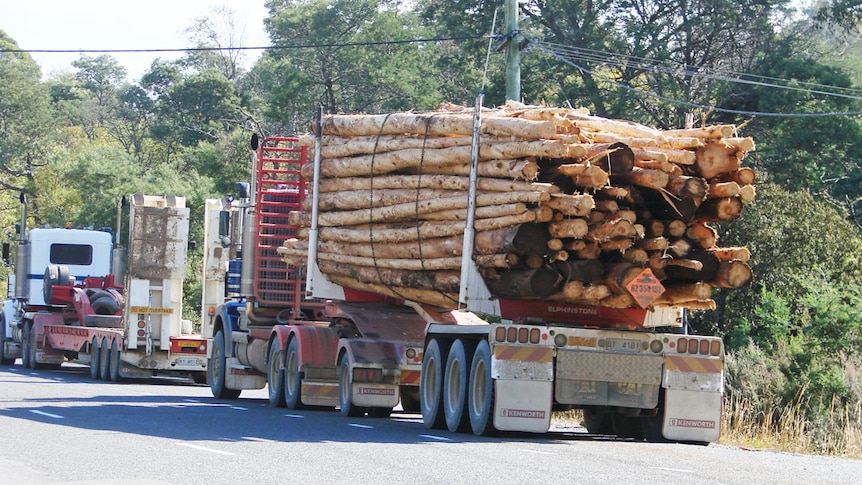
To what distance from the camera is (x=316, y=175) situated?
18641mm

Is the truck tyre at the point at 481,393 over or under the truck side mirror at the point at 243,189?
under

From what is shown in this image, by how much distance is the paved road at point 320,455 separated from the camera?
431 inches

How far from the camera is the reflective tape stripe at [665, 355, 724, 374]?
1496 centimetres

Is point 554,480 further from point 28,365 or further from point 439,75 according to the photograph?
point 439,75

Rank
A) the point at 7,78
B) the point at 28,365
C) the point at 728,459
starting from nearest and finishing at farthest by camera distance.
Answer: the point at 728,459
the point at 28,365
the point at 7,78

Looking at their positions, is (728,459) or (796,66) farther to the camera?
(796,66)

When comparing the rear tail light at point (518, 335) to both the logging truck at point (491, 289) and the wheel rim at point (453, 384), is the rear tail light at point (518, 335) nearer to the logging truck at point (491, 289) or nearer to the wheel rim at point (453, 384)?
the logging truck at point (491, 289)

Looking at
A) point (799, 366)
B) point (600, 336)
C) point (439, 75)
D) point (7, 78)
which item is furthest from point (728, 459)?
point (7, 78)

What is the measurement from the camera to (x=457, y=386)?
15.7m

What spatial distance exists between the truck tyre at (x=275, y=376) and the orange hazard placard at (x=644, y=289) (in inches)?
290

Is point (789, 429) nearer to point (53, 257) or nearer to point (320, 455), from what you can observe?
point (320, 455)

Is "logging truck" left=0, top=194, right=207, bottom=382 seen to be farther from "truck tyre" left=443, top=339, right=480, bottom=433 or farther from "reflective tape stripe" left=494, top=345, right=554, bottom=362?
"reflective tape stripe" left=494, top=345, right=554, bottom=362

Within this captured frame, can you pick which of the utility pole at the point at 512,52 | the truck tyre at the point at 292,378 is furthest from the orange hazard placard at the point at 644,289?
the utility pole at the point at 512,52

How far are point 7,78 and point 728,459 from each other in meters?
65.4
